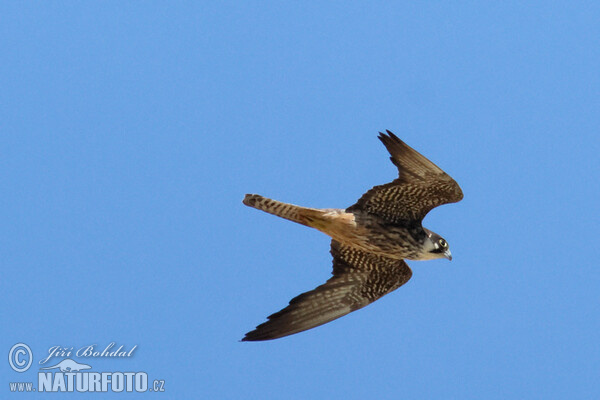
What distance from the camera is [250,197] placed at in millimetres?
10188

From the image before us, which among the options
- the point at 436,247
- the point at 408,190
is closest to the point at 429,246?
the point at 436,247

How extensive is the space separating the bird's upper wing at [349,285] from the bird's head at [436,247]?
2.60 ft

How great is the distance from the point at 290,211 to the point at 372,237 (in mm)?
1072

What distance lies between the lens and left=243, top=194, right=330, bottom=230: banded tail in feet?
33.4

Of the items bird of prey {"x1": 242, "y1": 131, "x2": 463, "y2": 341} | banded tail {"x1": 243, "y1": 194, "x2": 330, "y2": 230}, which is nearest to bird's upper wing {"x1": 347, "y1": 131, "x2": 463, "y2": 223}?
bird of prey {"x1": 242, "y1": 131, "x2": 463, "y2": 341}

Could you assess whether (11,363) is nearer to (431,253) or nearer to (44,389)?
(44,389)

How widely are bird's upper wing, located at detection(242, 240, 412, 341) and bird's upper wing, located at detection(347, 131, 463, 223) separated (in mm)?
963

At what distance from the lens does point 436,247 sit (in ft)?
35.2

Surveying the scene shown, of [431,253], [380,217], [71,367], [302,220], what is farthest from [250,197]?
[71,367]

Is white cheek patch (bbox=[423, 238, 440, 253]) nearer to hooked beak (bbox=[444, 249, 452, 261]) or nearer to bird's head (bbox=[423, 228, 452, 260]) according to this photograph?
bird's head (bbox=[423, 228, 452, 260])

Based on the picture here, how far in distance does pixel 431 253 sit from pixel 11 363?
523 centimetres

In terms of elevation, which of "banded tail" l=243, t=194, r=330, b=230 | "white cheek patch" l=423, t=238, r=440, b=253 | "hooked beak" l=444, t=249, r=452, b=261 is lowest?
"hooked beak" l=444, t=249, r=452, b=261

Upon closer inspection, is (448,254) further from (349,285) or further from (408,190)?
(349,285)

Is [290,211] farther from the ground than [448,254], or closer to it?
farther from the ground
